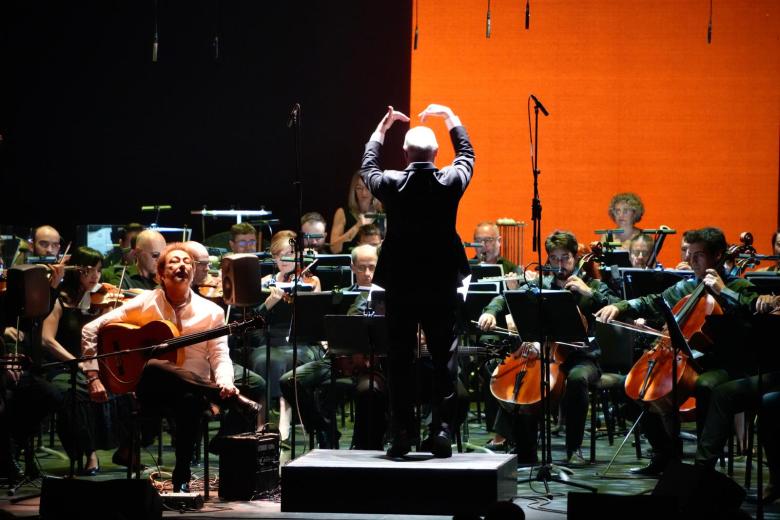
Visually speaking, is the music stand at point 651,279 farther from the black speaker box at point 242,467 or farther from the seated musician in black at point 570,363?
the black speaker box at point 242,467

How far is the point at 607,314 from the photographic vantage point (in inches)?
238

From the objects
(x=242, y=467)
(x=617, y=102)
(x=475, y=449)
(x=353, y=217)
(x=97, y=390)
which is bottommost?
(x=475, y=449)

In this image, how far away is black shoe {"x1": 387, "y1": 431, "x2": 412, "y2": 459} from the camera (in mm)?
4918

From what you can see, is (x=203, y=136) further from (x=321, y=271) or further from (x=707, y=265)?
(x=707, y=265)

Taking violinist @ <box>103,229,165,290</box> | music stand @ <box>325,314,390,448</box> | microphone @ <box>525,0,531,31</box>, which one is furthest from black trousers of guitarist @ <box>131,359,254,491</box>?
microphone @ <box>525,0,531,31</box>

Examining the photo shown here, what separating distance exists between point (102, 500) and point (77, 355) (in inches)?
105

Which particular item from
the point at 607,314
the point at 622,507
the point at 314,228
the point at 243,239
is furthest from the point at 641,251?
the point at 622,507

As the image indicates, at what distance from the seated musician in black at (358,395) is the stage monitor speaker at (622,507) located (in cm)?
233

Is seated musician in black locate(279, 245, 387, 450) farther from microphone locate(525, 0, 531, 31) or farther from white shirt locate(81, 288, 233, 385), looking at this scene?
microphone locate(525, 0, 531, 31)

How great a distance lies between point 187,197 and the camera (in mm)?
10734

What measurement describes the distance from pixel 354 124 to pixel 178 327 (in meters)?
5.36

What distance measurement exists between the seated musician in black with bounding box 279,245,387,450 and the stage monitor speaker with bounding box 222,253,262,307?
0.69 meters

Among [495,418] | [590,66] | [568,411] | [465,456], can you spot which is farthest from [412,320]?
[590,66]

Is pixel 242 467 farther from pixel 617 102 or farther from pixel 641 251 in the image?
pixel 617 102
